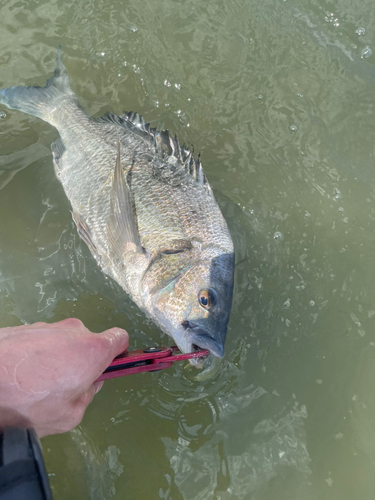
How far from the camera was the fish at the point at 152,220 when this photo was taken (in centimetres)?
209

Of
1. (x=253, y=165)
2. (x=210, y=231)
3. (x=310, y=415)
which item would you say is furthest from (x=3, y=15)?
(x=310, y=415)

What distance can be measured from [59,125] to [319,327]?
248 centimetres

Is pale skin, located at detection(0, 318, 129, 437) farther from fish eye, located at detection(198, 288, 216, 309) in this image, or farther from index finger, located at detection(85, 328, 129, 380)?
fish eye, located at detection(198, 288, 216, 309)

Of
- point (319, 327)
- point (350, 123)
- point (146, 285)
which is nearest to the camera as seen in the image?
point (146, 285)

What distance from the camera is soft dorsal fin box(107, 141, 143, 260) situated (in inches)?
89.9

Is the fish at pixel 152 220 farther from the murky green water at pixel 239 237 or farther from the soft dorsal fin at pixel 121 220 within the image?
the murky green water at pixel 239 237

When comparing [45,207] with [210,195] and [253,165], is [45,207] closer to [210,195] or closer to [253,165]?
[210,195]

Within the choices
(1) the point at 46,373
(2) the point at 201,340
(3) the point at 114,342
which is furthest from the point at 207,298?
(1) the point at 46,373

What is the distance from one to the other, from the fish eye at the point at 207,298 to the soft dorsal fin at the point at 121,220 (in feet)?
1.64

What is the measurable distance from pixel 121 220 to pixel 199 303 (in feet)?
2.36

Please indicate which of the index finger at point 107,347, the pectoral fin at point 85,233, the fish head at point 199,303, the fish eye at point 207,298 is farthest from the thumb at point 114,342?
the pectoral fin at point 85,233

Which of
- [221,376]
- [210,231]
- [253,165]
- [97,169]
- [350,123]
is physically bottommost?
[221,376]

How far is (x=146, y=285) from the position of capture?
2260 millimetres

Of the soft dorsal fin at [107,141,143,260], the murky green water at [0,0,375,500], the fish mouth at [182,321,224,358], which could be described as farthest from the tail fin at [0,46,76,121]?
the fish mouth at [182,321,224,358]
